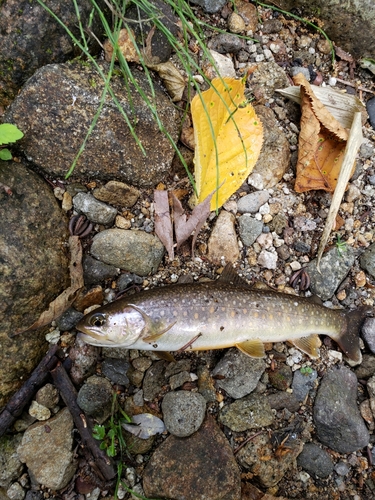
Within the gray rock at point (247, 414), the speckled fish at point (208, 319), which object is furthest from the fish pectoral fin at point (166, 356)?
the gray rock at point (247, 414)

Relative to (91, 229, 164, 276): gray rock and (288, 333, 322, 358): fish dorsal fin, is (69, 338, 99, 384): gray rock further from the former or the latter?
(288, 333, 322, 358): fish dorsal fin

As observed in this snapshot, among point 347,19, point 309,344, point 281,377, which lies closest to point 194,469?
point 281,377

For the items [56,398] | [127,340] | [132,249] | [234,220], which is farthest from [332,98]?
[56,398]

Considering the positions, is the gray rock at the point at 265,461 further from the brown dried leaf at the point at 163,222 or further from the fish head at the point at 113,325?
the brown dried leaf at the point at 163,222

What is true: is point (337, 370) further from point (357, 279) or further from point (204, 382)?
point (204, 382)

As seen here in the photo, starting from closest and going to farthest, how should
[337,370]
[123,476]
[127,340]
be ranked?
[127,340] < [123,476] < [337,370]

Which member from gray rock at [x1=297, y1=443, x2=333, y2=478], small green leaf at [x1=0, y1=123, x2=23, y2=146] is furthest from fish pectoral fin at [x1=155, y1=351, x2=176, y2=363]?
small green leaf at [x1=0, y1=123, x2=23, y2=146]
